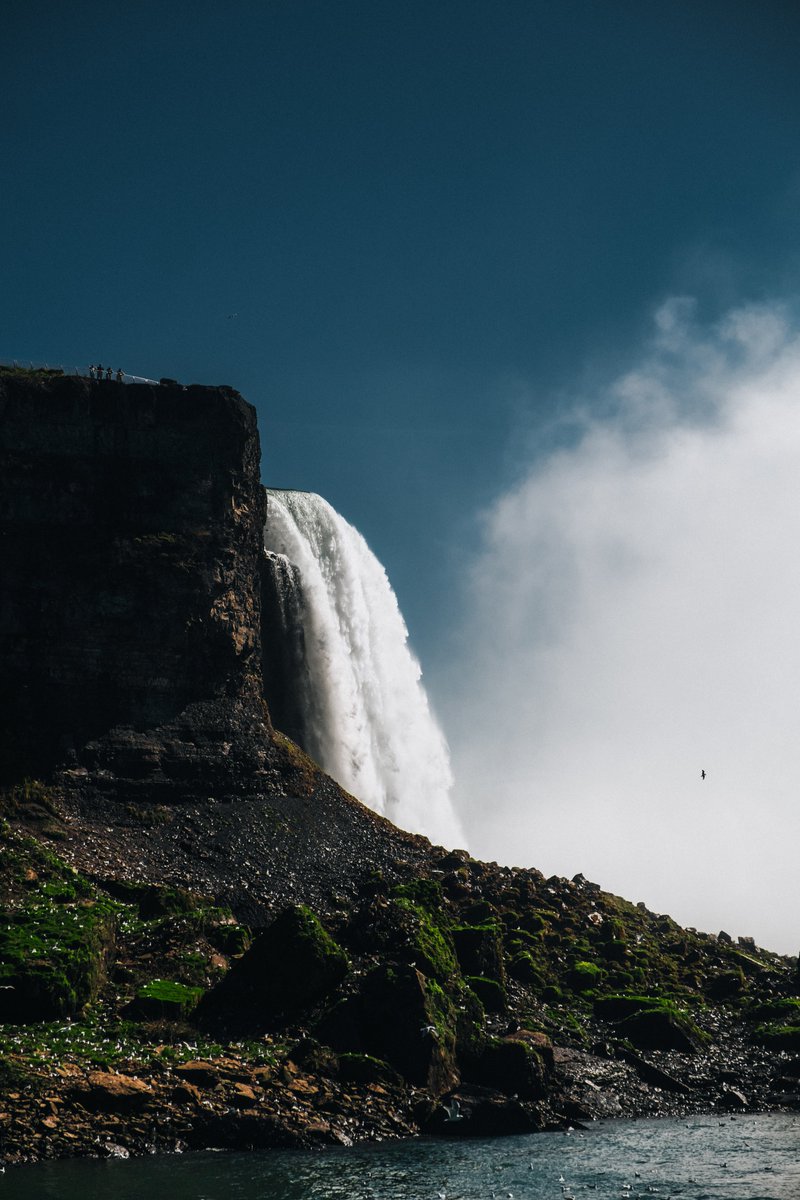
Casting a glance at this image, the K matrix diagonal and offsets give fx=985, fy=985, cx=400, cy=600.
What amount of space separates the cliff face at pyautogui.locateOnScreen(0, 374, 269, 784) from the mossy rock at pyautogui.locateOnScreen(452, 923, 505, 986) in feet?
70.8

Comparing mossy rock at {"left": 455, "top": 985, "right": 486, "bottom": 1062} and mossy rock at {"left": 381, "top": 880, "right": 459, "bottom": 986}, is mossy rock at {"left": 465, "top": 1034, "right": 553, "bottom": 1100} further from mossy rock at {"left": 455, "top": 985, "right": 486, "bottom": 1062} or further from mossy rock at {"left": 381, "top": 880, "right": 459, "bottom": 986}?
mossy rock at {"left": 381, "top": 880, "right": 459, "bottom": 986}

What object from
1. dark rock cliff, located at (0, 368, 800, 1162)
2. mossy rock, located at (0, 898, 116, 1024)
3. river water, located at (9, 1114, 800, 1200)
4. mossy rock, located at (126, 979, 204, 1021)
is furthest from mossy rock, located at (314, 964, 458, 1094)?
mossy rock, located at (0, 898, 116, 1024)

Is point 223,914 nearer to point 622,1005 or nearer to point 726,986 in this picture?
point 622,1005

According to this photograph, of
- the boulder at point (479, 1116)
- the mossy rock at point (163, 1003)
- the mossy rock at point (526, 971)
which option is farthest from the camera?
the mossy rock at point (526, 971)

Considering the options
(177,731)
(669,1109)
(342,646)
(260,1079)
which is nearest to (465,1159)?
(260,1079)

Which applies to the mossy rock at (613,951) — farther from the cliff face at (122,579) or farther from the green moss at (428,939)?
the cliff face at (122,579)

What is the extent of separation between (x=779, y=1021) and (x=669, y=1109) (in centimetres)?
1500

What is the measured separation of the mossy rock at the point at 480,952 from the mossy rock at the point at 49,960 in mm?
16816

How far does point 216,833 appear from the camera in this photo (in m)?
58.5

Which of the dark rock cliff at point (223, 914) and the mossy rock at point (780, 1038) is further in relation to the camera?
the mossy rock at point (780, 1038)

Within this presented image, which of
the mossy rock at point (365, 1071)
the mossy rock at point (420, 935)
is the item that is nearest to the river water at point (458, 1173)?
the mossy rock at point (365, 1071)

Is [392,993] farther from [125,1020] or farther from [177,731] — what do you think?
[177,731]

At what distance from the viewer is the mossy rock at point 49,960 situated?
3597 cm

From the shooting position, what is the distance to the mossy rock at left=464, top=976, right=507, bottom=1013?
4572 centimetres
